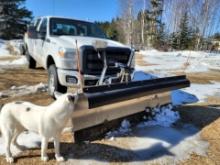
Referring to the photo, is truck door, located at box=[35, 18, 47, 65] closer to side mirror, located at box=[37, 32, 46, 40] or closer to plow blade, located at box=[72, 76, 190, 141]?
side mirror, located at box=[37, 32, 46, 40]

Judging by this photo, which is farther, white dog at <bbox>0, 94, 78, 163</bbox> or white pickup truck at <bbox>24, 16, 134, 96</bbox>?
white pickup truck at <bbox>24, 16, 134, 96</bbox>

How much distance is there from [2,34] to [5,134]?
29969mm

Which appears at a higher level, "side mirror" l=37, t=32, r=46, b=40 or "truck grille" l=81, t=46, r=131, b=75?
"side mirror" l=37, t=32, r=46, b=40

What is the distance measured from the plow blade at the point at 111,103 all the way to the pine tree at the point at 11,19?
29140 mm

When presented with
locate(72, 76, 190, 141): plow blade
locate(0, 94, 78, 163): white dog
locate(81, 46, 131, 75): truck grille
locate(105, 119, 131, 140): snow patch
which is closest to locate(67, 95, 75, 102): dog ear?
locate(0, 94, 78, 163): white dog

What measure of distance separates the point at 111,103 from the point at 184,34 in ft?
107

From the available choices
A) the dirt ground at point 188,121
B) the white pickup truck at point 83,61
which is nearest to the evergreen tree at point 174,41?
the dirt ground at point 188,121

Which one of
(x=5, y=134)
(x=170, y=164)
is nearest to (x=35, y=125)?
(x=5, y=134)

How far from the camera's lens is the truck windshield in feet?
23.2

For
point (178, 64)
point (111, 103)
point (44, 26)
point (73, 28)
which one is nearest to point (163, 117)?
point (111, 103)

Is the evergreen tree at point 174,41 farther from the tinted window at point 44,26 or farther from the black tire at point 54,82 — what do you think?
the black tire at point 54,82

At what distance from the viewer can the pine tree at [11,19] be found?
1210 inches

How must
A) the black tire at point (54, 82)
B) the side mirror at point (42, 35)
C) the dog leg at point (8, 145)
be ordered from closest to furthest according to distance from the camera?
the dog leg at point (8, 145) → the black tire at point (54, 82) → the side mirror at point (42, 35)

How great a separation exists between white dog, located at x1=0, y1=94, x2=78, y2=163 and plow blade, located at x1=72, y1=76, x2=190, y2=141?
1.36ft
